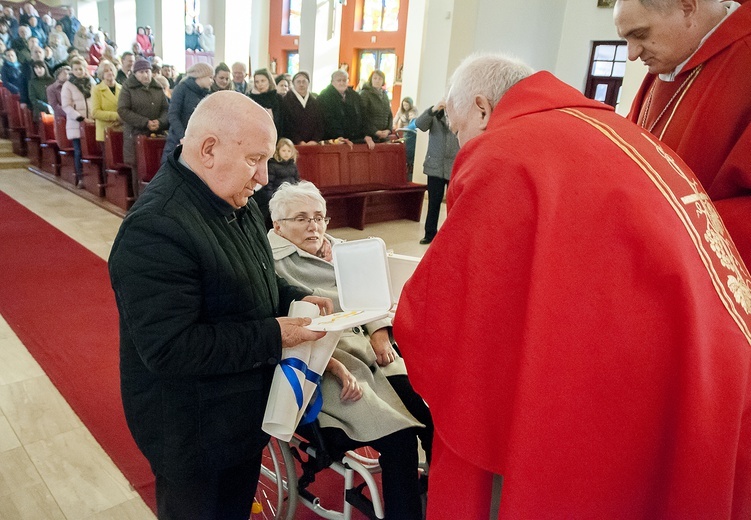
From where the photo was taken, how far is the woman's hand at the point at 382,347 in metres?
2.08

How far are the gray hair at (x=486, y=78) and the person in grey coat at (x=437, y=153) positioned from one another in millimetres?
4934

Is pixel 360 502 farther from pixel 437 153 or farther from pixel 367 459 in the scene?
pixel 437 153

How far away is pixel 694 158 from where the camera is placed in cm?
174

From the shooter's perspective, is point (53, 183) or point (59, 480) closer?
point (59, 480)

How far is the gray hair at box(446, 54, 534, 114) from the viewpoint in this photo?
1382 millimetres

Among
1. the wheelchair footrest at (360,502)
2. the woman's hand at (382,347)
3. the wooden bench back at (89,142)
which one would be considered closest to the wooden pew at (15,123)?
the wooden bench back at (89,142)

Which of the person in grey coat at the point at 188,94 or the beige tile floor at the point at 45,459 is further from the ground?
the person in grey coat at the point at 188,94

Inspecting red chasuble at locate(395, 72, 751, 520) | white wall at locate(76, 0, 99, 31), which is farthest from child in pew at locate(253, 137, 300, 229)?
white wall at locate(76, 0, 99, 31)

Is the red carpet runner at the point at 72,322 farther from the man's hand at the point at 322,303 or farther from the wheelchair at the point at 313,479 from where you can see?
the man's hand at the point at 322,303

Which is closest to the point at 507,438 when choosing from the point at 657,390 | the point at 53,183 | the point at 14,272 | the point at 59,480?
the point at 657,390

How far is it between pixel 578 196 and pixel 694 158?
0.86 metres

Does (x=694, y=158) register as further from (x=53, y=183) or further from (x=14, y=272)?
(x=53, y=183)

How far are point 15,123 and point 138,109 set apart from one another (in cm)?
468

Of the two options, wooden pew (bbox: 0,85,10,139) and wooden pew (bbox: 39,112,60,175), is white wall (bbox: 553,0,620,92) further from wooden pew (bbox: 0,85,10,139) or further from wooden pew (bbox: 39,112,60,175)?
wooden pew (bbox: 0,85,10,139)
